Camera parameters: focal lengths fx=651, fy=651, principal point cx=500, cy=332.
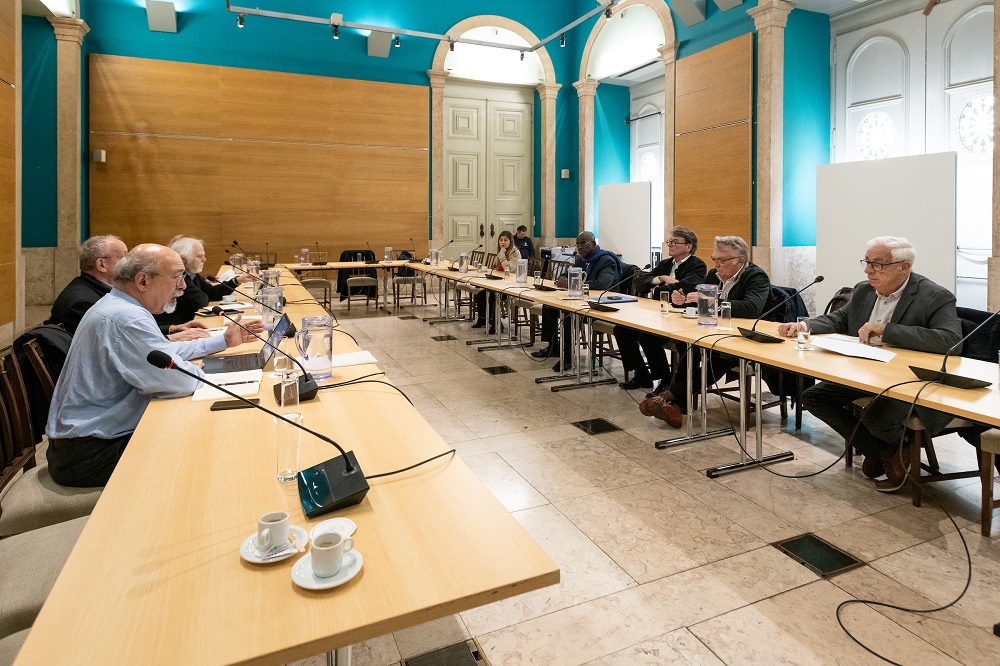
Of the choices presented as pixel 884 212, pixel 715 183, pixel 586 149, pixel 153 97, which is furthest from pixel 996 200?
pixel 153 97

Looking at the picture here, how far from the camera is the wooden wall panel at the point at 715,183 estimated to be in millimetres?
7949

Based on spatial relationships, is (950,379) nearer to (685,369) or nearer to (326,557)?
(685,369)

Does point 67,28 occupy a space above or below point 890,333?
above

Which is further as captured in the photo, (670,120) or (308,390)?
(670,120)

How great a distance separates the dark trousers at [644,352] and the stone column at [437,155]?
6.74 metres

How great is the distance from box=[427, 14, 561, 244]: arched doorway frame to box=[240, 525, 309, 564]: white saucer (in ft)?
33.3

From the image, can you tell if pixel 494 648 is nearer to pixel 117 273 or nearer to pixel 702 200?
pixel 117 273

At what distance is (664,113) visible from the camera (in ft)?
33.3

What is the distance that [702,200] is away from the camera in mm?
8648

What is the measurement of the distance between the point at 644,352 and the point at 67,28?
8.65 m

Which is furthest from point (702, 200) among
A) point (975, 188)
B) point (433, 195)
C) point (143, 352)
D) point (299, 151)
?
point (143, 352)

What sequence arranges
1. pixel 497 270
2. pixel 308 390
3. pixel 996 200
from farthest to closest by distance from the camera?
pixel 497 270
pixel 996 200
pixel 308 390

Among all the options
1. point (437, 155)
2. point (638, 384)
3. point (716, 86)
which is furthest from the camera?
point (437, 155)

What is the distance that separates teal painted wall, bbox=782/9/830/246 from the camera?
7699 millimetres
